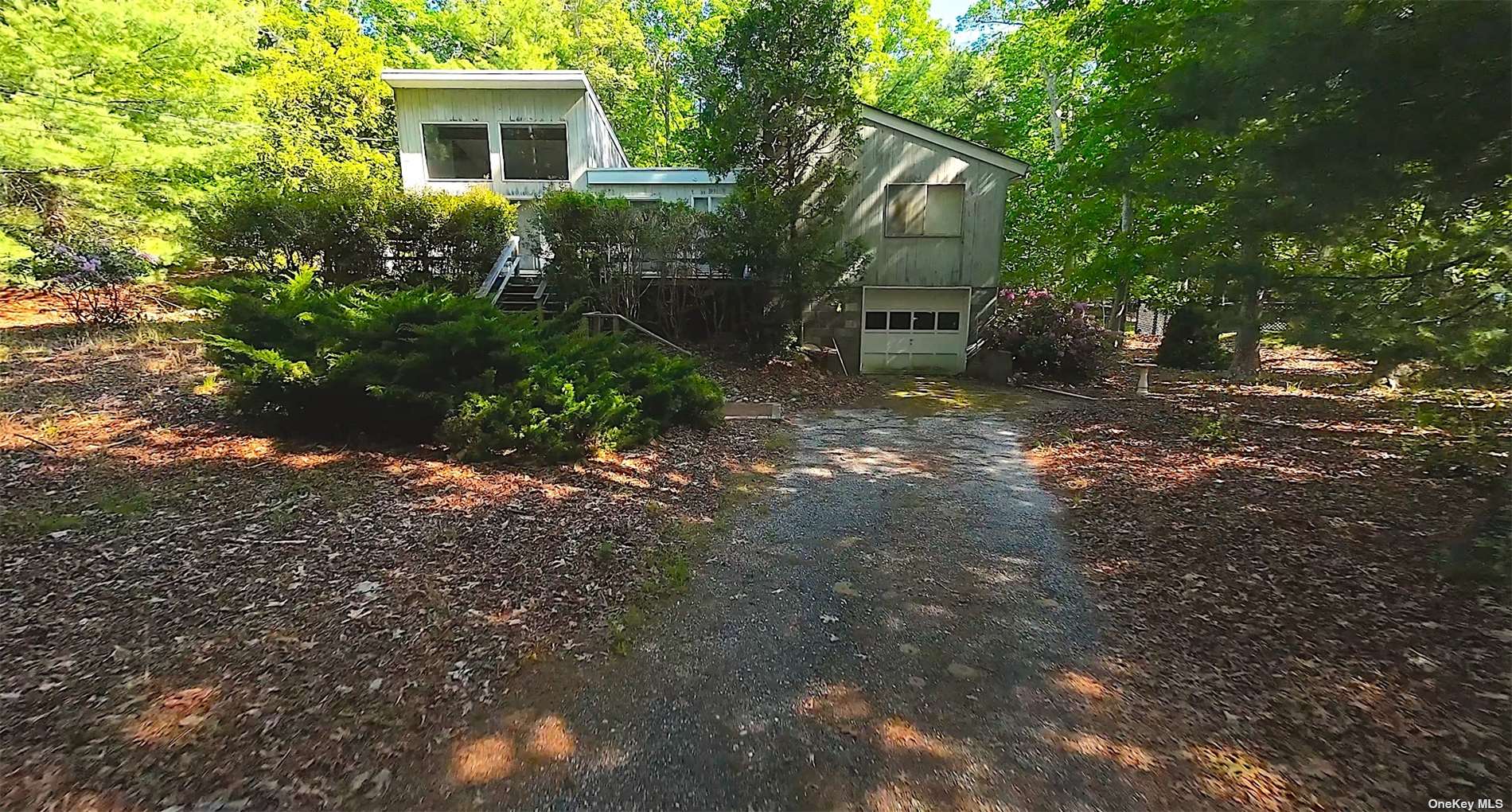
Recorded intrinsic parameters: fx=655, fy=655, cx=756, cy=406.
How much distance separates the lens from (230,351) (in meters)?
5.60

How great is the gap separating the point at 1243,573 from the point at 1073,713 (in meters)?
1.95

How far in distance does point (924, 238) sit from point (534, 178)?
A: 29.7 feet

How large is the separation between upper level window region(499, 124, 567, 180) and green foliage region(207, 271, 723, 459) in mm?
9834

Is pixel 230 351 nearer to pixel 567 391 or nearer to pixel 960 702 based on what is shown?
pixel 567 391

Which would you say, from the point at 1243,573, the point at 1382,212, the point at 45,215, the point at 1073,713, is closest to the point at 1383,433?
the point at 1382,212

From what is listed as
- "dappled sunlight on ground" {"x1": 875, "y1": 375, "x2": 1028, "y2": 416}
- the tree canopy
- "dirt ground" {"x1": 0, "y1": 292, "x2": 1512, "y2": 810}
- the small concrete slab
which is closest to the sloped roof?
the tree canopy

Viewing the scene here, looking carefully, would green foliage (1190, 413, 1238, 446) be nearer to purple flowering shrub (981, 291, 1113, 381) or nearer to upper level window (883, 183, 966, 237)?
purple flowering shrub (981, 291, 1113, 381)

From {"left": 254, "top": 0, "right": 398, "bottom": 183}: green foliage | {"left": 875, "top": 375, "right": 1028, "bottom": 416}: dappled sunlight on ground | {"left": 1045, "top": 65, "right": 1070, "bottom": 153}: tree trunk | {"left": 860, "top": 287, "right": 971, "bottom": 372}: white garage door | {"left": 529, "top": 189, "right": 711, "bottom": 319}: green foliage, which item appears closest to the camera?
{"left": 875, "top": 375, "right": 1028, "bottom": 416}: dappled sunlight on ground

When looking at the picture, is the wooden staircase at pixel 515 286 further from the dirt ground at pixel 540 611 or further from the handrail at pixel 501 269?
the dirt ground at pixel 540 611

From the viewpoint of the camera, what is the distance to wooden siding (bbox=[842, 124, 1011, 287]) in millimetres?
13633

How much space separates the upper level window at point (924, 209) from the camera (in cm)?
1380

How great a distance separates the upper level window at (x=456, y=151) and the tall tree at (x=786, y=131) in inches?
227

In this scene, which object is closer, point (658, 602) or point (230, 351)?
point (658, 602)

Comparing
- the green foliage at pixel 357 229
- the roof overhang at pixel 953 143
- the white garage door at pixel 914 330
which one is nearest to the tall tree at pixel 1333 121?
the roof overhang at pixel 953 143
